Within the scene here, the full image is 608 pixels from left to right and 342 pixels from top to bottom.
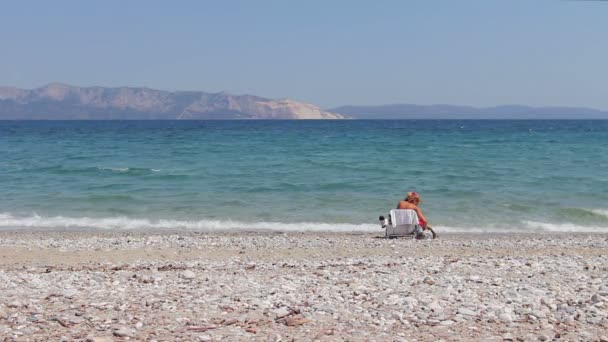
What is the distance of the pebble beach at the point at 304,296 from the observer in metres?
6.82

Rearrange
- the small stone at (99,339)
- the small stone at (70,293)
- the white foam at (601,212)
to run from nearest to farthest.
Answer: the small stone at (99,339), the small stone at (70,293), the white foam at (601,212)

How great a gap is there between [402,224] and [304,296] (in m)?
7.48

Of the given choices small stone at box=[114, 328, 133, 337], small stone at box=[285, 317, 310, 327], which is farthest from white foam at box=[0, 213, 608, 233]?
small stone at box=[114, 328, 133, 337]

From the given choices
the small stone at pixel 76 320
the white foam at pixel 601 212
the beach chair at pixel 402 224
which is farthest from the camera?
the white foam at pixel 601 212

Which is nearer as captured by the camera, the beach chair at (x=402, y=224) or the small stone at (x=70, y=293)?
the small stone at (x=70, y=293)

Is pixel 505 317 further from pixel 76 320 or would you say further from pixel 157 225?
pixel 157 225

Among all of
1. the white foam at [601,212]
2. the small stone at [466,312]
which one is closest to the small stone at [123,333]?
the small stone at [466,312]

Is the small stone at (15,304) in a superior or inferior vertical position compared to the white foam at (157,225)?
superior

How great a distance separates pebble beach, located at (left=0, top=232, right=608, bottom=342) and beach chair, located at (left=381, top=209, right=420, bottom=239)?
2.23m

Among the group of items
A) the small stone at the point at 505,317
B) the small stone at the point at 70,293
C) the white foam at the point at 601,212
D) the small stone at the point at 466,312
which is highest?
the small stone at the point at 70,293

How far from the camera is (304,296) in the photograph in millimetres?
8086

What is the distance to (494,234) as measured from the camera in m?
17.2

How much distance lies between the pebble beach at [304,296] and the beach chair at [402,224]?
2232 millimetres

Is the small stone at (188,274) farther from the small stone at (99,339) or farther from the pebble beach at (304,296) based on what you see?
the small stone at (99,339)
